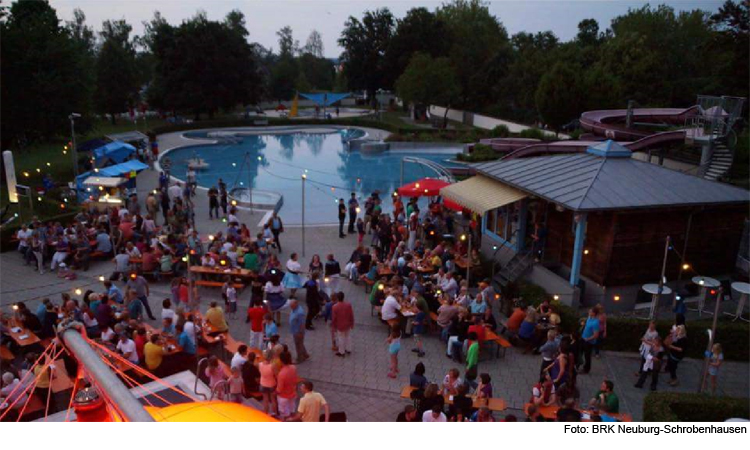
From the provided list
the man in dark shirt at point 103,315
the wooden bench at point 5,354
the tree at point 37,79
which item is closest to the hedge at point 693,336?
the man in dark shirt at point 103,315

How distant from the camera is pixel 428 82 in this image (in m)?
48.0

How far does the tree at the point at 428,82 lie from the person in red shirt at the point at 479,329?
40.1 m

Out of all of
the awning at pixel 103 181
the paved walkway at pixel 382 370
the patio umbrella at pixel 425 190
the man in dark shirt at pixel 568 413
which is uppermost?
the patio umbrella at pixel 425 190

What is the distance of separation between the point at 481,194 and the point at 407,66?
41.4 meters

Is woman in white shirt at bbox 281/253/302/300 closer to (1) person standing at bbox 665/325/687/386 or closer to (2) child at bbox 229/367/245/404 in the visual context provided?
(2) child at bbox 229/367/245/404

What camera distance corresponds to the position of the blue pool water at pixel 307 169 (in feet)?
85.2

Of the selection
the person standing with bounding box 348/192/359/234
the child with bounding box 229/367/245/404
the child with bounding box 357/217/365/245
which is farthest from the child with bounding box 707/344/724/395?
the person standing with bounding box 348/192/359/234

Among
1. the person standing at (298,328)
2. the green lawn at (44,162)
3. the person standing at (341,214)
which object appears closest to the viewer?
the person standing at (298,328)

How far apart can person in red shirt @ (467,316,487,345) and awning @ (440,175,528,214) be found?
4.15m

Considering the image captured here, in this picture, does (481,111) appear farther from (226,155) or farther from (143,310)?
(143,310)

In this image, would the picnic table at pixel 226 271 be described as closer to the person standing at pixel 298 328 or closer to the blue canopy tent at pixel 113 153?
the person standing at pixel 298 328

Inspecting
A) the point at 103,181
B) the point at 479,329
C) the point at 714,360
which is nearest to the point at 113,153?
the point at 103,181

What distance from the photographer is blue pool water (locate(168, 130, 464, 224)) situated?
1022 inches

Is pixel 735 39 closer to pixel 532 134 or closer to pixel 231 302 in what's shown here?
pixel 532 134
